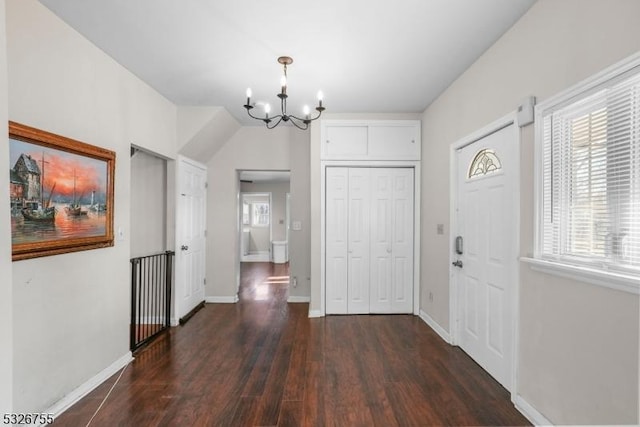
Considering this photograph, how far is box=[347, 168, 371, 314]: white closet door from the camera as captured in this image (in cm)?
430

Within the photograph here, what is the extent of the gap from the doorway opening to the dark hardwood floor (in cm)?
436

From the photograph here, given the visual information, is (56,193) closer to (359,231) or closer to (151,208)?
(151,208)

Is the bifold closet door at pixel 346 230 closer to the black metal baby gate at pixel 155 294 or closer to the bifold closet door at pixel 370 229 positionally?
the bifold closet door at pixel 370 229

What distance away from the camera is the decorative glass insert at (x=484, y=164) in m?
2.65

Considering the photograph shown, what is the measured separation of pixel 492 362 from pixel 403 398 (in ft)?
2.99

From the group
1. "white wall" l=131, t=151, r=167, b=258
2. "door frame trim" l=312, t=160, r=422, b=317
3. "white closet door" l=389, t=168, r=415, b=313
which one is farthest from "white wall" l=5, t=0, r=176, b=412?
"white closet door" l=389, t=168, r=415, b=313

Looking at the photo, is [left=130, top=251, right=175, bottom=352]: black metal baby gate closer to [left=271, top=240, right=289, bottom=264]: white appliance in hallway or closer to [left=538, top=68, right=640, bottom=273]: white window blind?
[left=538, top=68, right=640, bottom=273]: white window blind

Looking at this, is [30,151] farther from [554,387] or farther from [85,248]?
[554,387]

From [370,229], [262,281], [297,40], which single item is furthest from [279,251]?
[297,40]

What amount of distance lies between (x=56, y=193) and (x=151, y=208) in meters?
1.94

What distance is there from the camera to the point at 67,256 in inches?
90.0

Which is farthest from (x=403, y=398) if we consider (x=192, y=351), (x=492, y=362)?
(x=192, y=351)

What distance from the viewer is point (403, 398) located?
91.5 inches

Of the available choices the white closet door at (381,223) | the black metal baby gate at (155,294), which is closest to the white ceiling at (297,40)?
the white closet door at (381,223)
